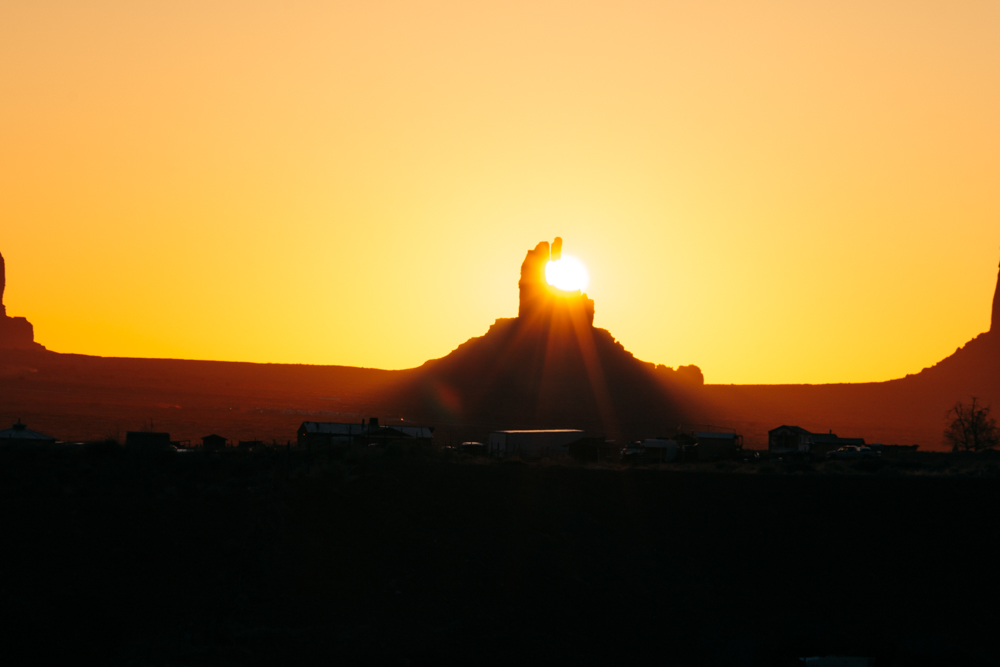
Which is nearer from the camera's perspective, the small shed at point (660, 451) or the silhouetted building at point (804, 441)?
the small shed at point (660, 451)

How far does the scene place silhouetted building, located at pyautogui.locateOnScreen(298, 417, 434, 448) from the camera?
57719 mm

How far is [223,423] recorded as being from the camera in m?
102

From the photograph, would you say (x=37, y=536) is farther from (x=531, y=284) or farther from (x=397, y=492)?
(x=531, y=284)

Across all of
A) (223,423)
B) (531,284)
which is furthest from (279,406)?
(531,284)

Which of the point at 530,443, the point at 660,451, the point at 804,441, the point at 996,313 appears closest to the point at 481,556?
the point at 660,451

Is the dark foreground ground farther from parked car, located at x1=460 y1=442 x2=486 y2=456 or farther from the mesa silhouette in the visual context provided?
the mesa silhouette

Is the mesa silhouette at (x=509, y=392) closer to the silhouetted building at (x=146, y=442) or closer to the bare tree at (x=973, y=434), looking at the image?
the bare tree at (x=973, y=434)

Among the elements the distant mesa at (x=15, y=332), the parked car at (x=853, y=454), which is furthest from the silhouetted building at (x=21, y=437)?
the distant mesa at (x=15, y=332)

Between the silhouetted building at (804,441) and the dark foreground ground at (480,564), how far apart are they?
28618 mm

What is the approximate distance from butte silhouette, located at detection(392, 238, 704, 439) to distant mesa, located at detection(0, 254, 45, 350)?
302 feet

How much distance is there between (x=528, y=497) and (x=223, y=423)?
67.2 m

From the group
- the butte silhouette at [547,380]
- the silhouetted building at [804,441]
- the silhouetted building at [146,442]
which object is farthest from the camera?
the butte silhouette at [547,380]

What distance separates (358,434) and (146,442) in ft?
52.2

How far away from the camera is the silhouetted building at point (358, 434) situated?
189 ft
